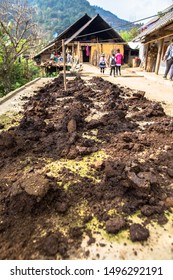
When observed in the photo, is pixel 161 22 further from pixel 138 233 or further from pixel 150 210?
pixel 138 233

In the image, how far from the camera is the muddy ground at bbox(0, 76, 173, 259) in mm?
2049

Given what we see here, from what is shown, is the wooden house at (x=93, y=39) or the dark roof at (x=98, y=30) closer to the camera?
the wooden house at (x=93, y=39)

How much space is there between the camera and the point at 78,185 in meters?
2.74

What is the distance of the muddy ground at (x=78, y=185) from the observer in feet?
6.72

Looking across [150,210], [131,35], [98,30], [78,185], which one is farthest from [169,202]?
[131,35]

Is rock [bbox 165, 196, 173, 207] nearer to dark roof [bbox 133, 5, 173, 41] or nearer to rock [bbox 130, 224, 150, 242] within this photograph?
rock [bbox 130, 224, 150, 242]

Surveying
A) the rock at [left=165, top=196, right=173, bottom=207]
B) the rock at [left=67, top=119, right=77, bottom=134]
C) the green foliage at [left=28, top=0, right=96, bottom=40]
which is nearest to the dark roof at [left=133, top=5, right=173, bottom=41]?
the rock at [left=67, top=119, right=77, bottom=134]

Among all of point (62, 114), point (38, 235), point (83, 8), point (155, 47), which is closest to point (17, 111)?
point (62, 114)

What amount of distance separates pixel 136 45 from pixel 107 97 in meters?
25.7

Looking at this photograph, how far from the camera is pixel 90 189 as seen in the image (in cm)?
264

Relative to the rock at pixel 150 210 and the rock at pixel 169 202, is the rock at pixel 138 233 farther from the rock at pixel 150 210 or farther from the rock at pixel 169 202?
the rock at pixel 169 202

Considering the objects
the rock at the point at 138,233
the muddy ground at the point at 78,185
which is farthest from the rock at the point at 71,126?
the rock at the point at 138,233
